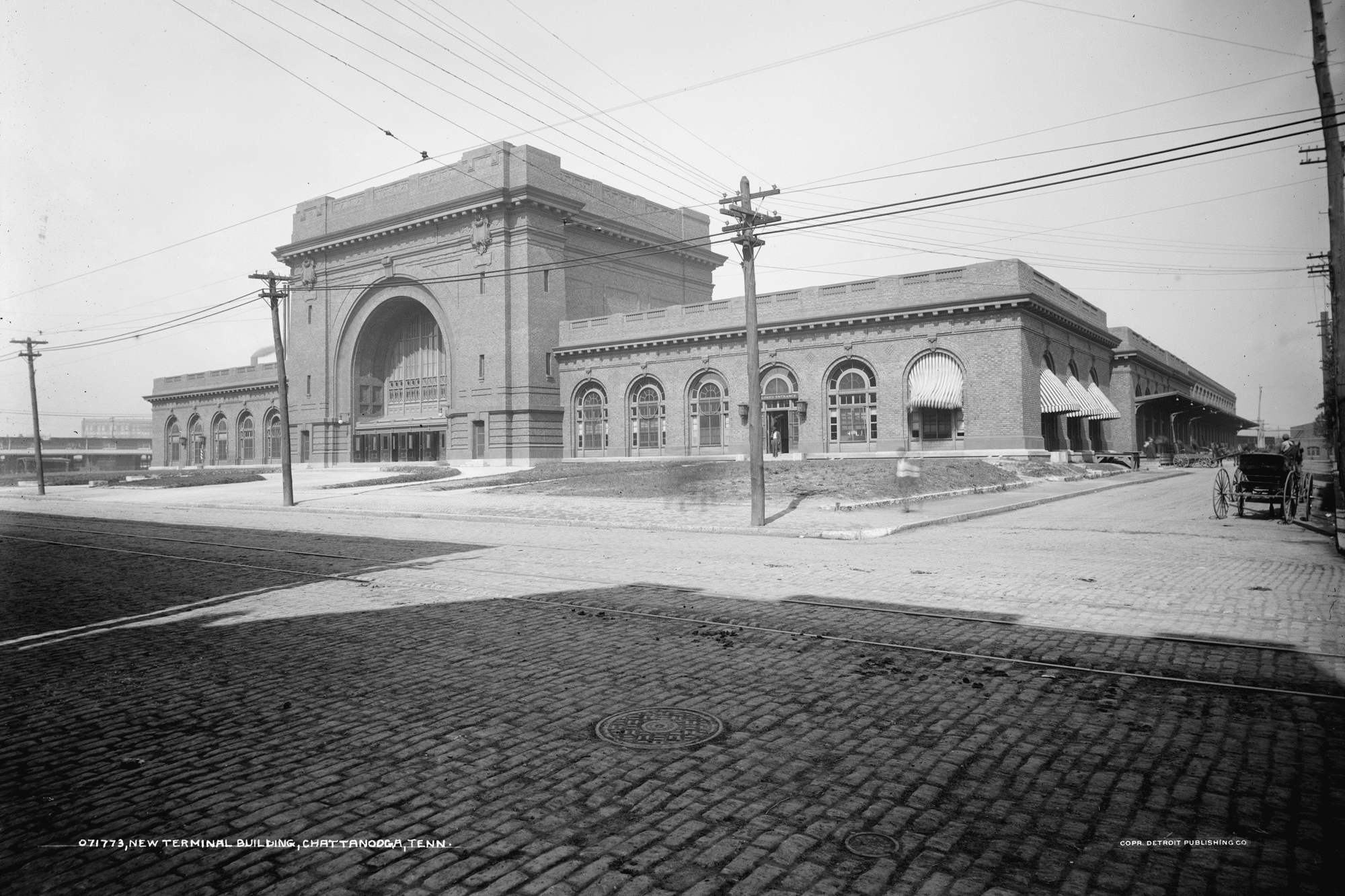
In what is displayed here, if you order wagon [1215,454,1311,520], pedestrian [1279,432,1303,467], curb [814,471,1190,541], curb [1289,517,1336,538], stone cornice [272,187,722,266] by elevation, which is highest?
stone cornice [272,187,722,266]

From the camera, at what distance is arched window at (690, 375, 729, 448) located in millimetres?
42000

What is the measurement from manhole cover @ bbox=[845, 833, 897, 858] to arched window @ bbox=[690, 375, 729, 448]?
38.6 metres

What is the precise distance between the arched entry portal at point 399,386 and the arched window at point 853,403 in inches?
952

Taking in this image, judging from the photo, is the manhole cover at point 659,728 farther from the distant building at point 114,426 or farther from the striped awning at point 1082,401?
the distant building at point 114,426

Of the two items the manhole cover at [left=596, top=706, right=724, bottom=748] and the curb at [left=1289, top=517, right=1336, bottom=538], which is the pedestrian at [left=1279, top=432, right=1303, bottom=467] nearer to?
the curb at [left=1289, top=517, right=1336, bottom=538]

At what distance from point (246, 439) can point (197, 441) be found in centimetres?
779

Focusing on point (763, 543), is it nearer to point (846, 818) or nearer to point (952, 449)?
point (846, 818)

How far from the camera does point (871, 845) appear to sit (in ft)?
10.4

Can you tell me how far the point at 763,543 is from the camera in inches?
575

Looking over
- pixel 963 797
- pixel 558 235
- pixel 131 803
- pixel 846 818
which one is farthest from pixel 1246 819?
pixel 558 235

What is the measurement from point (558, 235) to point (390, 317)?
1388 centimetres

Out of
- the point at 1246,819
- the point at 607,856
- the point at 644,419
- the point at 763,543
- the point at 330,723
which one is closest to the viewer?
the point at 607,856

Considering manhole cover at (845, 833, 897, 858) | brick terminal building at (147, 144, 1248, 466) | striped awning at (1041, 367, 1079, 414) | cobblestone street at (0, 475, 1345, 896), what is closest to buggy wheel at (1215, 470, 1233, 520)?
cobblestone street at (0, 475, 1345, 896)

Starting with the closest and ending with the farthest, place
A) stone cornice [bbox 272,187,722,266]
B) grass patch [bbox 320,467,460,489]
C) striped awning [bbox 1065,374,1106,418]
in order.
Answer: grass patch [bbox 320,467,460,489] < striped awning [bbox 1065,374,1106,418] < stone cornice [bbox 272,187,722,266]
